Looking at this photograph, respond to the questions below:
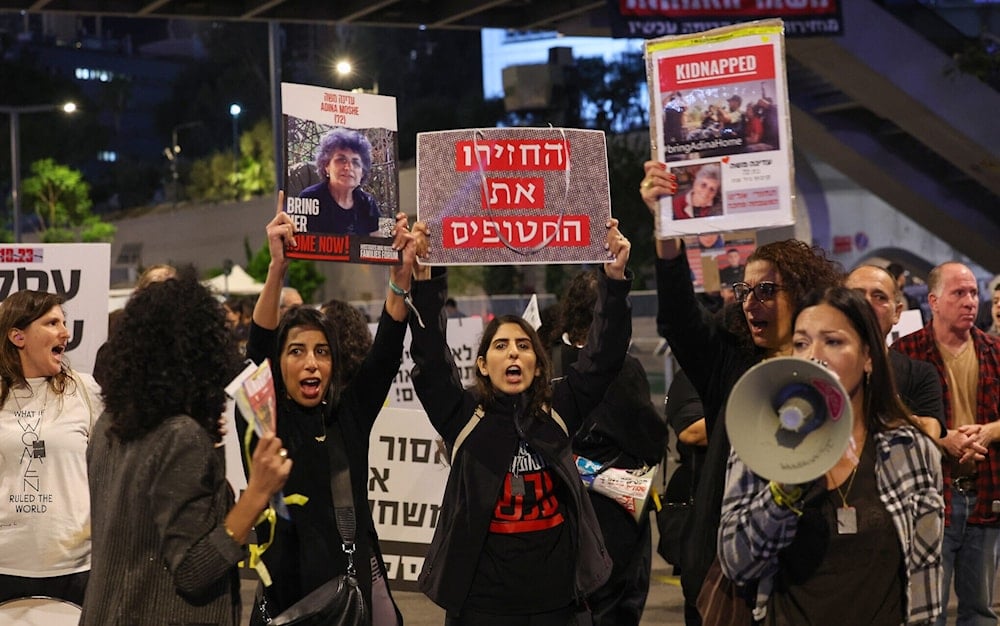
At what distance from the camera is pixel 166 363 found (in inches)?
151

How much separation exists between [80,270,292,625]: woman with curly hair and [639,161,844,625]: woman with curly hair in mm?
1545

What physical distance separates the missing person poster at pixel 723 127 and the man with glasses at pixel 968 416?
7.53 ft

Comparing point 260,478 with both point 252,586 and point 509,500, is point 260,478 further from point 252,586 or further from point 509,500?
point 252,586

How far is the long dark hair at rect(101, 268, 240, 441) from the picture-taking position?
12.4 ft

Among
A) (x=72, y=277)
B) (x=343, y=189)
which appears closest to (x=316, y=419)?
(x=343, y=189)

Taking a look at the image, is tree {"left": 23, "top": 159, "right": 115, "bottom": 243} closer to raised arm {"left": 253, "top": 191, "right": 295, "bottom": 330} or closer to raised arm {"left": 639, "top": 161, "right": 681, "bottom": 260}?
raised arm {"left": 253, "top": 191, "right": 295, "bottom": 330}

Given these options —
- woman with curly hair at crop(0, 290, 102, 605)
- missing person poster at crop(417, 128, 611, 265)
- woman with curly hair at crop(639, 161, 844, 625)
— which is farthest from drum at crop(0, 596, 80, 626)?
woman with curly hair at crop(639, 161, 844, 625)

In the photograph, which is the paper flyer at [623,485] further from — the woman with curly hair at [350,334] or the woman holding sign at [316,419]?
the woman holding sign at [316,419]

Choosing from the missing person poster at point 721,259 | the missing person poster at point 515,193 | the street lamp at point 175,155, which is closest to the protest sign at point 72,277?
the missing person poster at point 515,193

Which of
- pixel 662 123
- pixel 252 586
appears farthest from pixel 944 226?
pixel 662 123

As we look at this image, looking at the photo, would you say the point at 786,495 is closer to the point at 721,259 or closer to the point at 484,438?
the point at 484,438

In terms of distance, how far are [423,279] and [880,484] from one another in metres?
2.15

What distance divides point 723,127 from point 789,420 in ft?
6.19

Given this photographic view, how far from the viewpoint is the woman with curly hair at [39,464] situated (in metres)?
5.39
